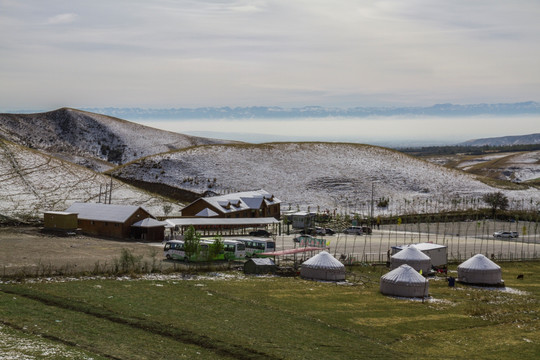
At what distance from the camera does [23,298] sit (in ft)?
120

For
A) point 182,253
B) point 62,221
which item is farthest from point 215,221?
point 182,253

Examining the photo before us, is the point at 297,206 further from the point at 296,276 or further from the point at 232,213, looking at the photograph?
the point at 296,276

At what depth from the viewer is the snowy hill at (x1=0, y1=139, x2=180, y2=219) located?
87.9 metres

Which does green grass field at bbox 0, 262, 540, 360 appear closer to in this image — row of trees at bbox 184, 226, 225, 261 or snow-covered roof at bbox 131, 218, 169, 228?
row of trees at bbox 184, 226, 225, 261

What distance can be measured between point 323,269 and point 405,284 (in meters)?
7.58

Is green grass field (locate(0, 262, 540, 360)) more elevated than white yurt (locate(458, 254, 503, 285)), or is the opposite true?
white yurt (locate(458, 254, 503, 285))

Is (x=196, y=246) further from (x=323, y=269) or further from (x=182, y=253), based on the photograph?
(x=323, y=269)

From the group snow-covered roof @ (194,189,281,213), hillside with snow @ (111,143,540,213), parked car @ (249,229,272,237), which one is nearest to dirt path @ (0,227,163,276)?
parked car @ (249,229,272,237)

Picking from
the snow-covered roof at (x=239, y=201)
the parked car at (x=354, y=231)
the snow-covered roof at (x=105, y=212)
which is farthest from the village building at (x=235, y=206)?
the parked car at (x=354, y=231)

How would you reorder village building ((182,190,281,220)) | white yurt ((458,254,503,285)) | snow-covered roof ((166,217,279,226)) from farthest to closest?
village building ((182,190,281,220)) < snow-covered roof ((166,217,279,226)) < white yurt ((458,254,503,285))

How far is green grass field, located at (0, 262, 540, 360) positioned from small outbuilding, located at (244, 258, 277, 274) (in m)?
2.87

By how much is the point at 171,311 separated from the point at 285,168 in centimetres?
10287

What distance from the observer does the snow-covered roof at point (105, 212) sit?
7219cm

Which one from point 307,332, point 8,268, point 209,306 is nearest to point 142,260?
point 8,268
